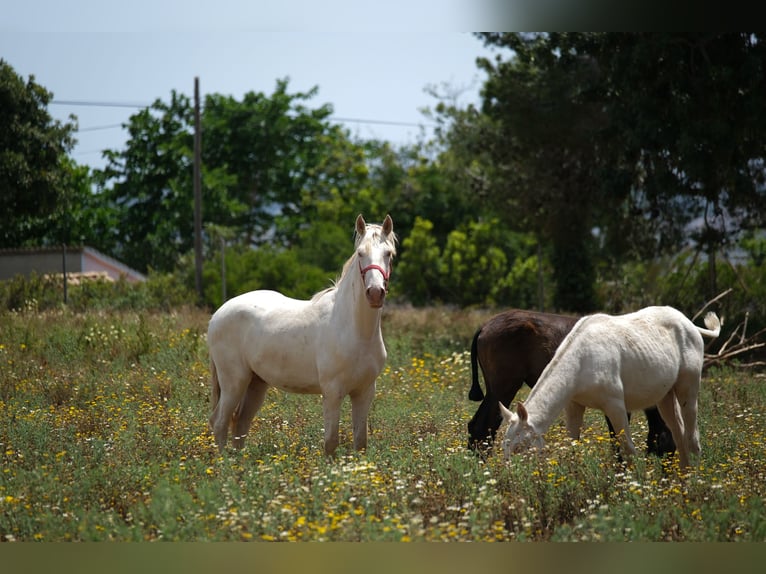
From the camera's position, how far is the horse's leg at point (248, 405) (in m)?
7.97

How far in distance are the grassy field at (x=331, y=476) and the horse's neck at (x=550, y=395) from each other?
30 cm

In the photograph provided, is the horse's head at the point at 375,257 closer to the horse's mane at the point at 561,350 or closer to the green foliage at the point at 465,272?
the horse's mane at the point at 561,350

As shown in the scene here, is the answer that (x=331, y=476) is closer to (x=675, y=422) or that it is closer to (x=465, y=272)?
(x=675, y=422)

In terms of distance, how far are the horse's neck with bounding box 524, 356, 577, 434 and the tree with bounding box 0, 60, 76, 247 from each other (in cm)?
814

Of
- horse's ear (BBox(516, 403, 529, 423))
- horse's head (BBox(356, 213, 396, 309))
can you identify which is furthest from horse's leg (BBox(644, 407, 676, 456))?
horse's head (BBox(356, 213, 396, 309))

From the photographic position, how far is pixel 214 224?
38.8 meters

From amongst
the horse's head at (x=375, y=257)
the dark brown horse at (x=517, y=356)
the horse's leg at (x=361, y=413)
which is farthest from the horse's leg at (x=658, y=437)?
the horse's head at (x=375, y=257)

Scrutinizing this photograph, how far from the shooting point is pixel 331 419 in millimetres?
6973

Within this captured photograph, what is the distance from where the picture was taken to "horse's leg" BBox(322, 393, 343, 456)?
691 centimetres

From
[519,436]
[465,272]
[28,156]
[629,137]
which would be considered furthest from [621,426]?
[465,272]

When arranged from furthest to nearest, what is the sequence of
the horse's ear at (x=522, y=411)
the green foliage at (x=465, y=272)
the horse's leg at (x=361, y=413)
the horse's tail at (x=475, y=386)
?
the green foliage at (x=465, y=272)
the horse's tail at (x=475, y=386)
the horse's leg at (x=361, y=413)
the horse's ear at (x=522, y=411)

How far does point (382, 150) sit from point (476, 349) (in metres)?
30.3

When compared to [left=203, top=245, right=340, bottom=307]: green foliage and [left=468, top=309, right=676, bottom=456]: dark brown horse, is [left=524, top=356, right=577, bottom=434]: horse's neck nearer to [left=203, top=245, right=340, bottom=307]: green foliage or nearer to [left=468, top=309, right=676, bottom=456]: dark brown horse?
[left=468, top=309, right=676, bottom=456]: dark brown horse

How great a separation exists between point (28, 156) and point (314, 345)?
8.76 metres
